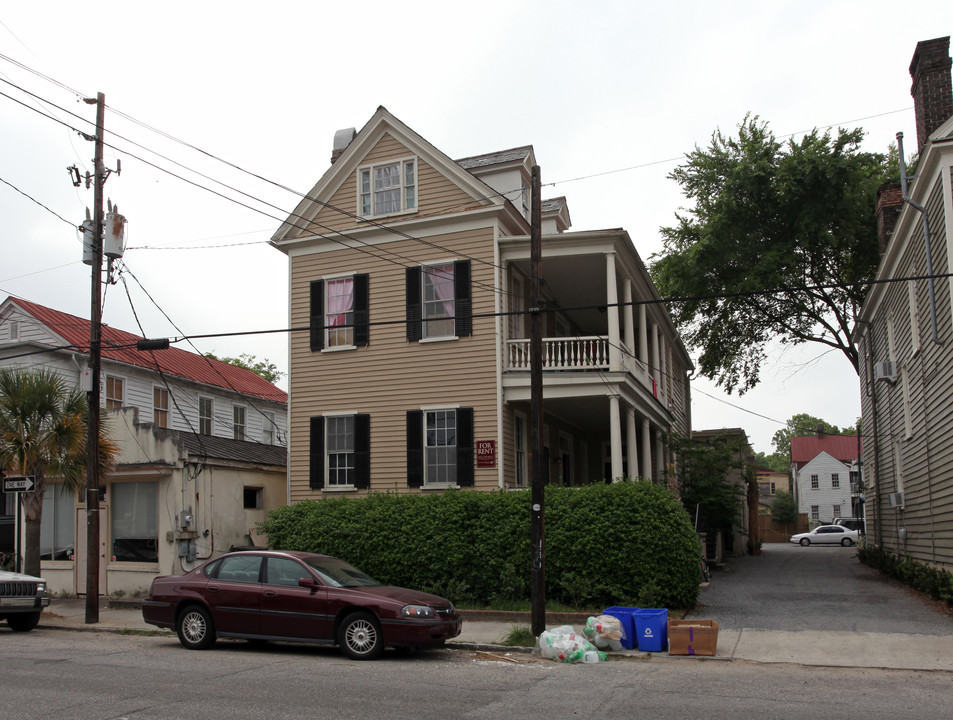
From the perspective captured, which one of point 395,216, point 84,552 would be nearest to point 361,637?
point 84,552

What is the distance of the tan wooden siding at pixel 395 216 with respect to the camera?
19406mm

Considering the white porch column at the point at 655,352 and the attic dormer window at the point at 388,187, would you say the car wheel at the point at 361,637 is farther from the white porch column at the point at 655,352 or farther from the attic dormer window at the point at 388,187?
the white porch column at the point at 655,352

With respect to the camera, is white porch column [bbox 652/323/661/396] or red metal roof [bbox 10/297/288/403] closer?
red metal roof [bbox 10/297/288/403]

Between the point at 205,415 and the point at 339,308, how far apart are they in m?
10.8

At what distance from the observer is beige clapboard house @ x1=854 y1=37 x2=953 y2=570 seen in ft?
48.8

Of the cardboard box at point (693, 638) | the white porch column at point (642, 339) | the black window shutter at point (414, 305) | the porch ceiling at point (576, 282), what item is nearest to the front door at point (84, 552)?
the black window shutter at point (414, 305)

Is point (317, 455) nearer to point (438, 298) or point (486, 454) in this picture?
point (486, 454)

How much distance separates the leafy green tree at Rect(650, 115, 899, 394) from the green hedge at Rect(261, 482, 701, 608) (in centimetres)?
1371

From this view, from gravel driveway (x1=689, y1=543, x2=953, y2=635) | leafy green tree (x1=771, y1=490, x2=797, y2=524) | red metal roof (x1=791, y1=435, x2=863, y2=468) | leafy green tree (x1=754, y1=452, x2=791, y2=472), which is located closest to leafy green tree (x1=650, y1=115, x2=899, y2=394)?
gravel driveway (x1=689, y1=543, x2=953, y2=635)

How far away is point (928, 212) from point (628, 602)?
345 inches

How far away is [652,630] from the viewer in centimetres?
1184

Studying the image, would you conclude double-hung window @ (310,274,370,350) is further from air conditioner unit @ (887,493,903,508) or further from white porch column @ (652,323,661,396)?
air conditioner unit @ (887,493,903,508)

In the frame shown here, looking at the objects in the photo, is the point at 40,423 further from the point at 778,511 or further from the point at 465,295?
the point at 778,511

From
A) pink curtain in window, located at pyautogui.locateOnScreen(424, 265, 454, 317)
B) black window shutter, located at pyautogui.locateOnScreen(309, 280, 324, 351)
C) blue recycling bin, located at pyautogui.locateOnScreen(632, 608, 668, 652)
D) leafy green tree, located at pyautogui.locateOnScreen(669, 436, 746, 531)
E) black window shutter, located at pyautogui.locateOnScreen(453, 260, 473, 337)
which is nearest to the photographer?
blue recycling bin, located at pyautogui.locateOnScreen(632, 608, 668, 652)
